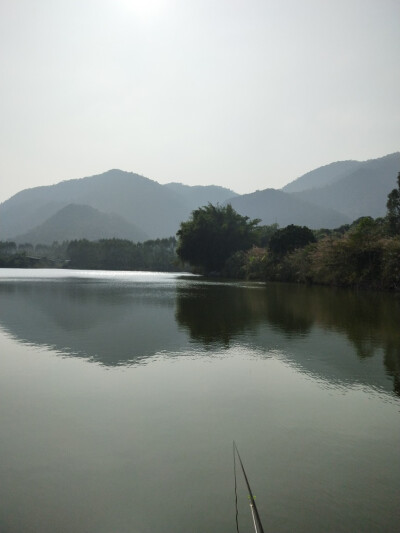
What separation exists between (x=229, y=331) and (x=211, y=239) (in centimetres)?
5895

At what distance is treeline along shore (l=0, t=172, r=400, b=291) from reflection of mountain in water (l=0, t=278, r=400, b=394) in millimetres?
13715

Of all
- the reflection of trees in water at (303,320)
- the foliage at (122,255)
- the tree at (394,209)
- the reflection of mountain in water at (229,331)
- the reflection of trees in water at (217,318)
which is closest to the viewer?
the reflection of mountain in water at (229,331)

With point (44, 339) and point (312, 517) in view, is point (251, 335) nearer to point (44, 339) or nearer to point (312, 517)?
point (44, 339)

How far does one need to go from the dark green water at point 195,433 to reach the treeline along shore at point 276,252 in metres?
24.9

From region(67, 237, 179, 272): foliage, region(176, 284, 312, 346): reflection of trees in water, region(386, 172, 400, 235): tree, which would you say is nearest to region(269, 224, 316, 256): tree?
region(386, 172, 400, 235): tree

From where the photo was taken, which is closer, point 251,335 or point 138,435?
point 138,435

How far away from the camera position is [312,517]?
3.87m

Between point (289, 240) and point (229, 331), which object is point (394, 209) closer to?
point (289, 240)

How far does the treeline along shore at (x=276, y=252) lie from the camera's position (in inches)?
1439

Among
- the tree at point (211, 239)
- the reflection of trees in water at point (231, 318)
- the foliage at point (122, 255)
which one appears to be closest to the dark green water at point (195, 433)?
the reflection of trees in water at point (231, 318)

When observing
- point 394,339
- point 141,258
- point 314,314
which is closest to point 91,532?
point 394,339

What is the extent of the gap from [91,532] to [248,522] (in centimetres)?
133

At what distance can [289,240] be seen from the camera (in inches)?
2125

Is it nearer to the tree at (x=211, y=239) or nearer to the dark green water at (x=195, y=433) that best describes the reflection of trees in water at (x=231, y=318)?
the dark green water at (x=195, y=433)
